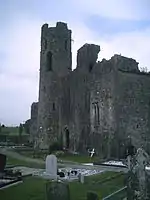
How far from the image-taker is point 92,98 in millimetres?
37719

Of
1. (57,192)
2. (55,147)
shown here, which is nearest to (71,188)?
(57,192)

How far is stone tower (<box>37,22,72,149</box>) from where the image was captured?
44531mm

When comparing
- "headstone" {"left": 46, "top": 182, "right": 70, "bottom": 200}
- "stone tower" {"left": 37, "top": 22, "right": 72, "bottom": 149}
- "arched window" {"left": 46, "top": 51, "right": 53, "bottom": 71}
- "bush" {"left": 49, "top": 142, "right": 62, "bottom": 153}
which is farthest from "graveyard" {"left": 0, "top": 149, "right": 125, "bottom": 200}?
"arched window" {"left": 46, "top": 51, "right": 53, "bottom": 71}

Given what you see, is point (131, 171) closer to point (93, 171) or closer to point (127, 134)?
point (93, 171)

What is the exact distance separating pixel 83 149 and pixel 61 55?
45.1ft

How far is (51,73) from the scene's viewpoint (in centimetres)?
4575

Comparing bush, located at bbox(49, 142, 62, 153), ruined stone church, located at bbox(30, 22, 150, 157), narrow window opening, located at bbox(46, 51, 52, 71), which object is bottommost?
bush, located at bbox(49, 142, 62, 153)

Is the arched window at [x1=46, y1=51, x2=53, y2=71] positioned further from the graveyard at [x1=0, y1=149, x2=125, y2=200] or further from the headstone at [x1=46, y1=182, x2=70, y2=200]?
the headstone at [x1=46, y1=182, x2=70, y2=200]

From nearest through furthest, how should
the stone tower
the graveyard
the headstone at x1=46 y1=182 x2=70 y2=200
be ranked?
the headstone at x1=46 y1=182 x2=70 y2=200 < the graveyard < the stone tower

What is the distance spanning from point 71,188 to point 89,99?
2170cm

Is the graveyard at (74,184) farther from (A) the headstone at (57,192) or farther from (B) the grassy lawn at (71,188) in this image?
(A) the headstone at (57,192)

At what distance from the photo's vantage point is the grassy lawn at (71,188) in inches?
616

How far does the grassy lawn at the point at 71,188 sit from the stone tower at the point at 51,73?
2319 centimetres

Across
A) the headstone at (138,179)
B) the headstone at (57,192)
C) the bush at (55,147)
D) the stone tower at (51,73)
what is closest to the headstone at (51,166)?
the headstone at (57,192)
